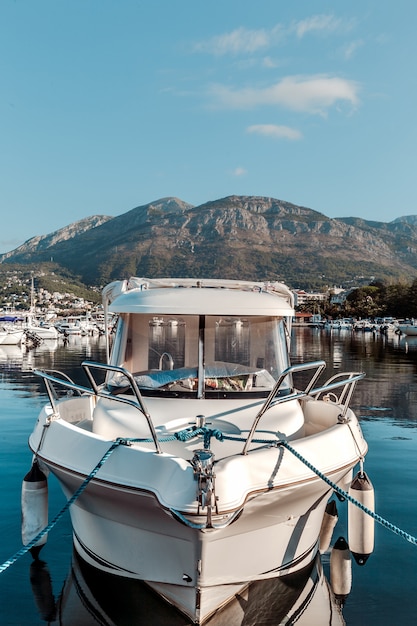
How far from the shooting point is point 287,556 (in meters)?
6.09

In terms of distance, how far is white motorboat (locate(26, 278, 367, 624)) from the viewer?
5105mm

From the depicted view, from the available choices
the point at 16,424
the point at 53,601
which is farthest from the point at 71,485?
the point at 16,424

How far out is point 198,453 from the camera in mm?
5031

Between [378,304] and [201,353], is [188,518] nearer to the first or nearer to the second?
[201,353]

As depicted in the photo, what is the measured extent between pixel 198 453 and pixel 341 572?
310 centimetres

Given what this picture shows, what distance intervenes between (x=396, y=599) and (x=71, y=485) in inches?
151

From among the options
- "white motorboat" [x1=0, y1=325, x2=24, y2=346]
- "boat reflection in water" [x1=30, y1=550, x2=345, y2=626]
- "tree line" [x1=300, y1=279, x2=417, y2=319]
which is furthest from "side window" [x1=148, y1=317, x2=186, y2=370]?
"tree line" [x1=300, y1=279, x2=417, y2=319]

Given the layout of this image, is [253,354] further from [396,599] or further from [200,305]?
[396,599]

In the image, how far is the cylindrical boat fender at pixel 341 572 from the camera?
673 centimetres

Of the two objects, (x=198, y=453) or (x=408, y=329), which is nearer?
(x=198, y=453)

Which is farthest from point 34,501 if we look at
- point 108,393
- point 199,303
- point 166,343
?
point 199,303

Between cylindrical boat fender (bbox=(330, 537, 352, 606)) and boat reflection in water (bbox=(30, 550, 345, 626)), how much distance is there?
11 cm

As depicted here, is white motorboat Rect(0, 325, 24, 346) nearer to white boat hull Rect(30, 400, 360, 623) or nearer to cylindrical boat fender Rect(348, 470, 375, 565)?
white boat hull Rect(30, 400, 360, 623)

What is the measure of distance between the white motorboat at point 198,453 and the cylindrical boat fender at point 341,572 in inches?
12.2
